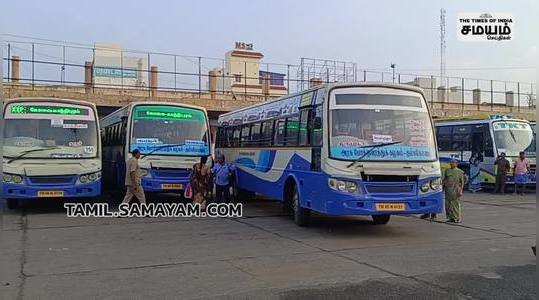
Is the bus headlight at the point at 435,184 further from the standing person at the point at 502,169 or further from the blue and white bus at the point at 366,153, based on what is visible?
the standing person at the point at 502,169

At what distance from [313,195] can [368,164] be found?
4.40ft

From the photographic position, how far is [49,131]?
14.6 metres

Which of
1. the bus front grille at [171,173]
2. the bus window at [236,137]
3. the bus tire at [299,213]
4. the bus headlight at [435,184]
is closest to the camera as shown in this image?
the bus headlight at [435,184]

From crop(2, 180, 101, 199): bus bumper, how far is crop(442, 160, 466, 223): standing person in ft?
28.4

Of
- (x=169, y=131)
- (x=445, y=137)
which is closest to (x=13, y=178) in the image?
(x=169, y=131)

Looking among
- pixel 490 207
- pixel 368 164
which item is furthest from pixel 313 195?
pixel 490 207

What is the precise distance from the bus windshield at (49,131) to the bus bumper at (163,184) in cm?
155

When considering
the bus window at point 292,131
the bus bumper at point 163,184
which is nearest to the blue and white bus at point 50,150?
the bus bumper at point 163,184

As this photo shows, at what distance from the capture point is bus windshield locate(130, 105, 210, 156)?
15609 mm

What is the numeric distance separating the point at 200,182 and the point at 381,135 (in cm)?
588

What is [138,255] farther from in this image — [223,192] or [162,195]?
[162,195]

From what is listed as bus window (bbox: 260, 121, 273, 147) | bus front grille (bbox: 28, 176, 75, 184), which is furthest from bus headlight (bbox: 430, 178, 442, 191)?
bus front grille (bbox: 28, 176, 75, 184)

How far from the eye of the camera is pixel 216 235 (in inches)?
441

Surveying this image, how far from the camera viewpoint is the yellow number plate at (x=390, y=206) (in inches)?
414
